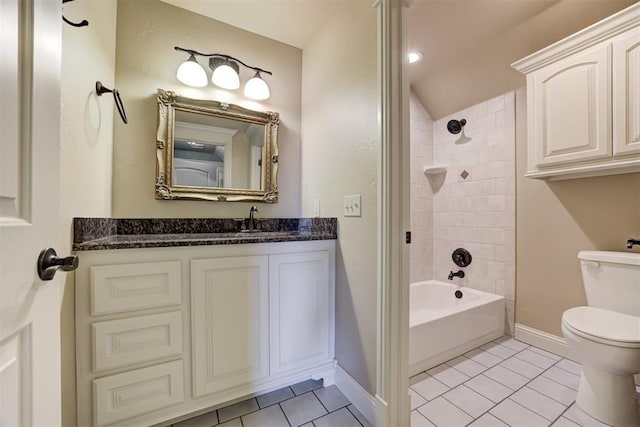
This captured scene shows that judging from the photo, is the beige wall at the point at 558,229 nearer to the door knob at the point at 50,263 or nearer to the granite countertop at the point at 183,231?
the granite countertop at the point at 183,231

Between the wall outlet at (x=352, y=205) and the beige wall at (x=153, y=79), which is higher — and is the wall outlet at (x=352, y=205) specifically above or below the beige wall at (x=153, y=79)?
below

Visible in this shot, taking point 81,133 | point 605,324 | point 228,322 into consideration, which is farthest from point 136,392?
point 605,324

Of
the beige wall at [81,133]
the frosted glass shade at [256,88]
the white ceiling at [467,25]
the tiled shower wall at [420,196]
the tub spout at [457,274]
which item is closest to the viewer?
the beige wall at [81,133]

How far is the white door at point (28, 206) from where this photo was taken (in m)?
0.45

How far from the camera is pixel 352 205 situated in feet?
4.68

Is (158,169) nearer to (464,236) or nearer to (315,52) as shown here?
(315,52)

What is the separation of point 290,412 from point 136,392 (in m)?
0.71

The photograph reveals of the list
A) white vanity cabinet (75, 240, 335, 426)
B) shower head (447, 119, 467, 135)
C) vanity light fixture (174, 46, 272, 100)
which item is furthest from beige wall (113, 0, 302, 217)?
shower head (447, 119, 467, 135)

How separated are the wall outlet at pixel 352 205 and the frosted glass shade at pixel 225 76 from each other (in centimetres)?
115

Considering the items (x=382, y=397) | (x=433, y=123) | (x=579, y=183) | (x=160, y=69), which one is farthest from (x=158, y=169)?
(x=579, y=183)

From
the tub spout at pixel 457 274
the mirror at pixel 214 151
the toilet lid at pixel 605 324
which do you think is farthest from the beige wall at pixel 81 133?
the tub spout at pixel 457 274

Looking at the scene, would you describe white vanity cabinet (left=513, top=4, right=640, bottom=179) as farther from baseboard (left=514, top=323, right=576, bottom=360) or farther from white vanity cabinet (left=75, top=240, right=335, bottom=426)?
white vanity cabinet (left=75, top=240, right=335, bottom=426)

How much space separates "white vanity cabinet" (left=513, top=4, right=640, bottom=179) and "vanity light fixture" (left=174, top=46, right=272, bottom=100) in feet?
6.05

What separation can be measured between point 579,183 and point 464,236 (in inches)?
36.3
